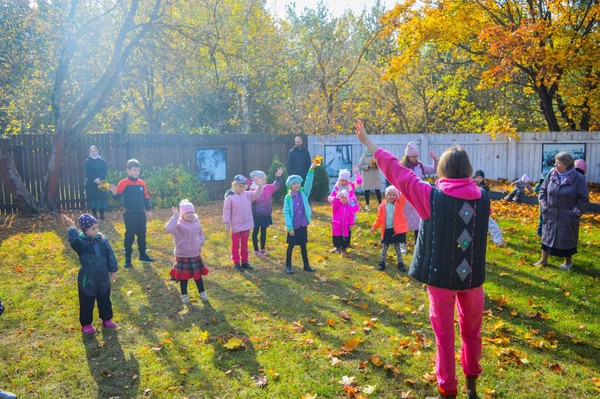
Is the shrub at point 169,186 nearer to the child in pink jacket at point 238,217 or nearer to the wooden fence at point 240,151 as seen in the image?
the wooden fence at point 240,151

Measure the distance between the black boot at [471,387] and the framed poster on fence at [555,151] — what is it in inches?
576

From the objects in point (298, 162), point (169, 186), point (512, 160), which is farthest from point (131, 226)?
point (512, 160)

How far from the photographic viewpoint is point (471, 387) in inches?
165

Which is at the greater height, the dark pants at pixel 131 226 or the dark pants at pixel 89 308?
the dark pants at pixel 131 226

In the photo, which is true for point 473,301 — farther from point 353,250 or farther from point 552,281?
point 353,250

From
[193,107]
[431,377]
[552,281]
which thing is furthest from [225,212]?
[193,107]

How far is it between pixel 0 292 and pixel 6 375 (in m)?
3.11

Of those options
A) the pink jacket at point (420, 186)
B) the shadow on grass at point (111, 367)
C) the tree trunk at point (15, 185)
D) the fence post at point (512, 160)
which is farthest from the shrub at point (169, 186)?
the pink jacket at point (420, 186)

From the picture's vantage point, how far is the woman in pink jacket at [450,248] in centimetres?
386

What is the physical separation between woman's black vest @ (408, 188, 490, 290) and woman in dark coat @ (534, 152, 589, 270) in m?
4.70

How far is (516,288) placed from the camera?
7.22m

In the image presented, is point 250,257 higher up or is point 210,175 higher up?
point 210,175

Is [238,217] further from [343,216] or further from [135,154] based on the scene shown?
[135,154]

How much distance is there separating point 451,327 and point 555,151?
1515 cm
